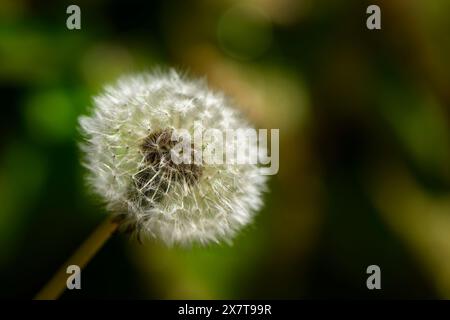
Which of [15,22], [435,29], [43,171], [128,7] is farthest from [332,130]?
[15,22]

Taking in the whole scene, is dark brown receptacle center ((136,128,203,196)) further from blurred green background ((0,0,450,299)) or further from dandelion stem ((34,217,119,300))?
blurred green background ((0,0,450,299))

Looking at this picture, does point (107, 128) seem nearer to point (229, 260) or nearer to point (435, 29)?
point (229, 260)

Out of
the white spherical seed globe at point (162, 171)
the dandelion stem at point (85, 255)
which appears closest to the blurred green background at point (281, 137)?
the white spherical seed globe at point (162, 171)

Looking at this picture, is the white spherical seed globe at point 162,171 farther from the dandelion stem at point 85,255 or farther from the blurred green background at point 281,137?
the blurred green background at point 281,137

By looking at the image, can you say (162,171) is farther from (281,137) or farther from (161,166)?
(281,137)

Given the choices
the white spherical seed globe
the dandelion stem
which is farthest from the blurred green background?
the dandelion stem
